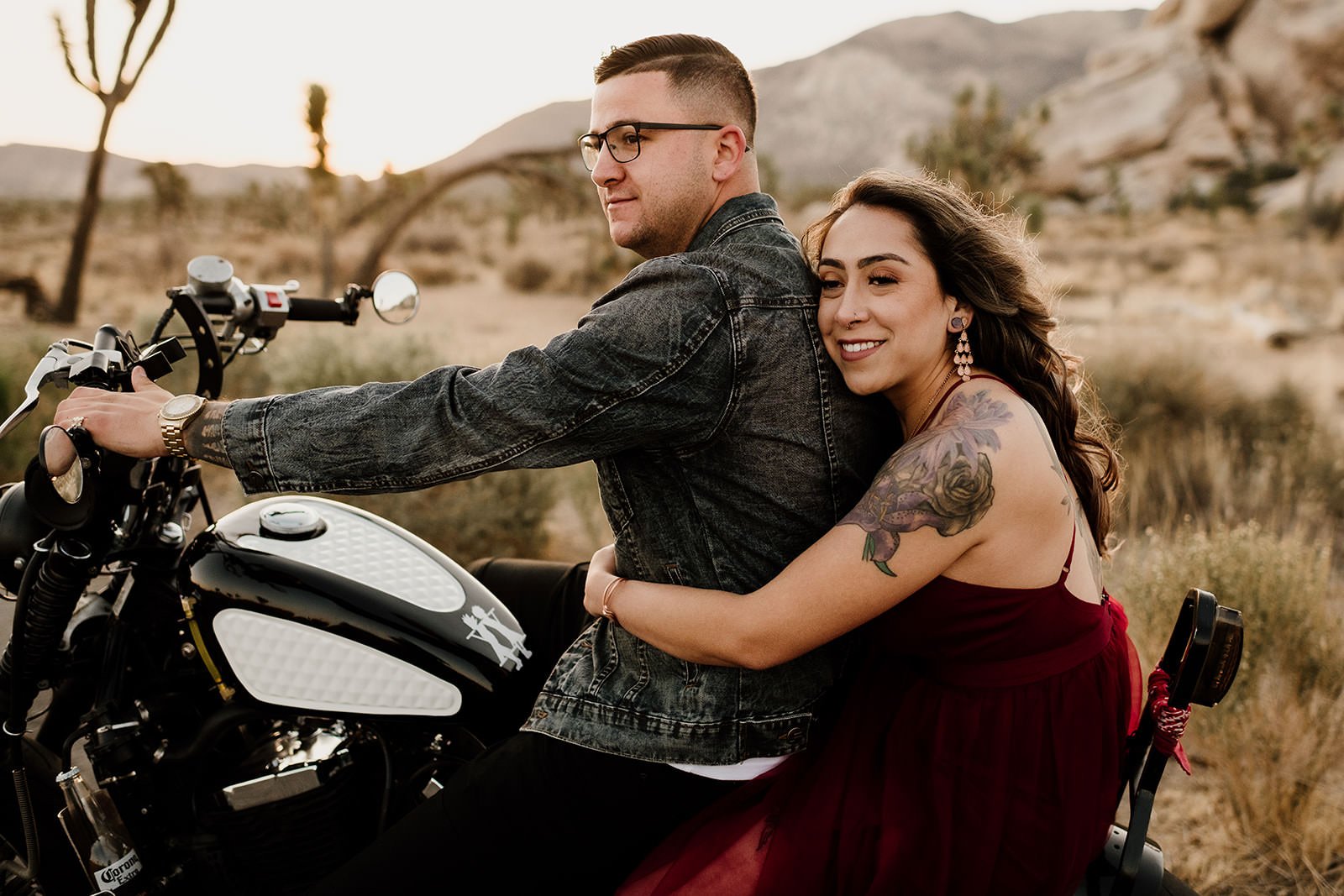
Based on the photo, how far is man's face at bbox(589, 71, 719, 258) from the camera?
74.5 inches

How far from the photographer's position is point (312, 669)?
1.83m

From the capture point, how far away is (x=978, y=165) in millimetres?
19875

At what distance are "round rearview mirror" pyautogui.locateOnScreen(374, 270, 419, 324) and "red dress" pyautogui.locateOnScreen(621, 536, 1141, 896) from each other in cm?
123

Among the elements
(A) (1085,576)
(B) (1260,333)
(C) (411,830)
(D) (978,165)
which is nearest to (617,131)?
(A) (1085,576)

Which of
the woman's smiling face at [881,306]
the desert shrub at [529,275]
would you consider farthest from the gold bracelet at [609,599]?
the desert shrub at [529,275]

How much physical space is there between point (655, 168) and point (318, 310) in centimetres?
85

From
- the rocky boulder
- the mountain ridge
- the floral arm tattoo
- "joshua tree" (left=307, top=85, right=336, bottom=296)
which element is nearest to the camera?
the floral arm tattoo

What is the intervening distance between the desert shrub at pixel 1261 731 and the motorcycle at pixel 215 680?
1610mm

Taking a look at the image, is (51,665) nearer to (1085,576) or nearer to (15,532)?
(15,532)

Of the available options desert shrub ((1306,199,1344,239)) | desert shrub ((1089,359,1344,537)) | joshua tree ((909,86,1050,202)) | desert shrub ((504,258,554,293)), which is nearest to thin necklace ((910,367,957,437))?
desert shrub ((1089,359,1344,537))

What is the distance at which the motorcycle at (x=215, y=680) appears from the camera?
1.80 meters

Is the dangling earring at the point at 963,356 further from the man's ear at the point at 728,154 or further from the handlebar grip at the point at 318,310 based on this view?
the handlebar grip at the point at 318,310

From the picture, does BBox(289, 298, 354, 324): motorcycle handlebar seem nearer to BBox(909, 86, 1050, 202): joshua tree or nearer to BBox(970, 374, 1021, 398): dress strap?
BBox(970, 374, 1021, 398): dress strap

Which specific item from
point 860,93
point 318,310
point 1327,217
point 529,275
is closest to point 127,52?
point 529,275
